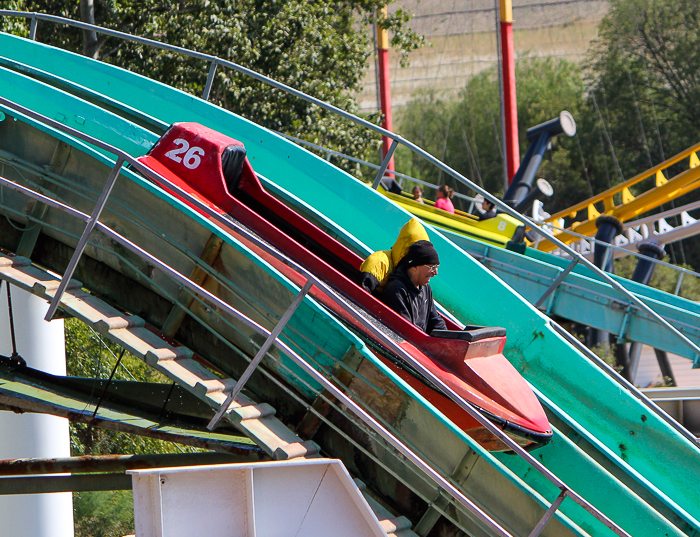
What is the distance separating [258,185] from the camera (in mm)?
5598

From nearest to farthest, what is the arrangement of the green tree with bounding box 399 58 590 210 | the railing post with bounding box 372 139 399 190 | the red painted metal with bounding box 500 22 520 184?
the railing post with bounding box 372 139 399 190
the red painted metal with bounding box 500 22 520 184
the green tree with bounding box 399 58 590 210

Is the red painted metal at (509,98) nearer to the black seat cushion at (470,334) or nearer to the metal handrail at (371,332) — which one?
the black seat cushion at (470,334)

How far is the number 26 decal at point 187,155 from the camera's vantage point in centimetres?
526

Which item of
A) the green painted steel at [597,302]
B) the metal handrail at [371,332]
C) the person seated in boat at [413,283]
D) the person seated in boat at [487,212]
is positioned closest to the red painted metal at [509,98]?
the person seated in boat at [487,212]

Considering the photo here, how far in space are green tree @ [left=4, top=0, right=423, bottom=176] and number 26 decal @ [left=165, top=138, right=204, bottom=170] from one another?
552cm

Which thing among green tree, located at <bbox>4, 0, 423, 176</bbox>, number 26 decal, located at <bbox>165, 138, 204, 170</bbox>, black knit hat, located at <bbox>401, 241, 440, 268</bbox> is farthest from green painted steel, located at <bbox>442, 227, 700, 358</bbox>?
number 26 decal, located at <bbox>165, 138, 204, 170</bbox>

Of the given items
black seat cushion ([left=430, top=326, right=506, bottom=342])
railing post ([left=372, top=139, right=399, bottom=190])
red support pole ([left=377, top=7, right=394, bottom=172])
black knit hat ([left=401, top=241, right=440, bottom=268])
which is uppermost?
red support pole ([left=377, top=7, right=394, bottom=172])

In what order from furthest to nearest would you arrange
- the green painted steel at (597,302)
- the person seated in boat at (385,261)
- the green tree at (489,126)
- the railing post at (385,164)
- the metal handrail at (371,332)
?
the green tree at (489,126), the green painted steel at (597,302), the railing post at (385,164), the person seated in boat at (385,261), the metal handrail at (371,332)

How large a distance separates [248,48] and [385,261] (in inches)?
285

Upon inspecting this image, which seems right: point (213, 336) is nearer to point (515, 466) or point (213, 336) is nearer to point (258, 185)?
point (258, 185)

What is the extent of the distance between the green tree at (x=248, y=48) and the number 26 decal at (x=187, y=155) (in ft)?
18.1

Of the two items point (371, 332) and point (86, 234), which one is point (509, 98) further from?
point (86, 234)

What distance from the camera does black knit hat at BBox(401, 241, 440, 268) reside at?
4.80 m

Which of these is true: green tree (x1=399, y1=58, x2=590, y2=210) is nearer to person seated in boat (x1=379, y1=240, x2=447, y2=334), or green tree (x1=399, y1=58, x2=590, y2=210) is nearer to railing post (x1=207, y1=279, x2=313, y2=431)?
person seated in boat (x1=379, y1=240, x2=447, y2=334)
